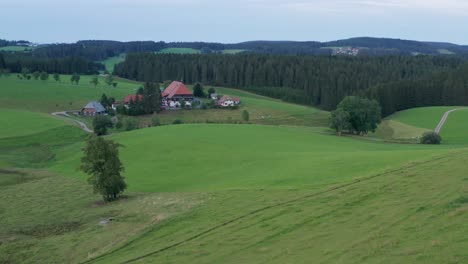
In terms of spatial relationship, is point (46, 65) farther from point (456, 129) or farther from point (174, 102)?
point (456, 129)

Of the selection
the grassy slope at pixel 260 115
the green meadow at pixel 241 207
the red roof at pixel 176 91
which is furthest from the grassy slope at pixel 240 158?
the red roof at pixel 176 91

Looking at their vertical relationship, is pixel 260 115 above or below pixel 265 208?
below

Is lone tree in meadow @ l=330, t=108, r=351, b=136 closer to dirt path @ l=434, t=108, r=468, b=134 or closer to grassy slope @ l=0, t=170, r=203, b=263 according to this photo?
dirt path @ l=434, t=108, r=468, b=134

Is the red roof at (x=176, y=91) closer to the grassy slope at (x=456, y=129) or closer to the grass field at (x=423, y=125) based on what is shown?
the grass field at (x=423, y=125)

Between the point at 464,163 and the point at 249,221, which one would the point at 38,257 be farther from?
the point at 464,163

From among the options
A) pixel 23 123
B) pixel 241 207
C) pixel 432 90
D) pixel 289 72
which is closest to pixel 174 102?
pixel 23 123

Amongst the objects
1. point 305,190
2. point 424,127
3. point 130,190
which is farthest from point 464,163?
point 424,127
